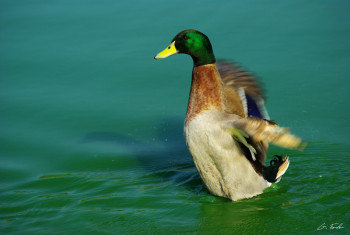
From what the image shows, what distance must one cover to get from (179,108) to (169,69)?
0.99 m

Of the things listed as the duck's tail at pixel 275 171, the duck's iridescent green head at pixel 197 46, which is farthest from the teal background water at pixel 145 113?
the duck's iridescent green head at pixel 197 46

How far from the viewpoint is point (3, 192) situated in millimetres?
5723

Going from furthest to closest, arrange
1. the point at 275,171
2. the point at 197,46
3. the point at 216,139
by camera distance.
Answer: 1. the point at 275,171
2. the point at 197,46
3. the point at 216,139

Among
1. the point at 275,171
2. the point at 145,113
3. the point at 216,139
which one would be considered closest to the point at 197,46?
the point at 216,139

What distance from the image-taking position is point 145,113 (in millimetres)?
7113

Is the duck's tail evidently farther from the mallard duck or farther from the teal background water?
the teal background water

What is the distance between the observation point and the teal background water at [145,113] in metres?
5.03

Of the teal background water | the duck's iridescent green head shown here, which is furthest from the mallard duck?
the teal background water

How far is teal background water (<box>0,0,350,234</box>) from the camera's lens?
16.5ft

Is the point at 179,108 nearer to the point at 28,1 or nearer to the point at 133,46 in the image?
the point at 133,46

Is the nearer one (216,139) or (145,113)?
(216,139)

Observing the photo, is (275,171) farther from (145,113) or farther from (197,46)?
(145,113)

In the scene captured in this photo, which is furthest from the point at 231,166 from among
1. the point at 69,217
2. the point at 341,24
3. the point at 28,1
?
the point at 28,1

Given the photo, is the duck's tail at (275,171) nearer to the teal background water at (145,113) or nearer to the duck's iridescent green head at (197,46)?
the teal background water at (145,113)
